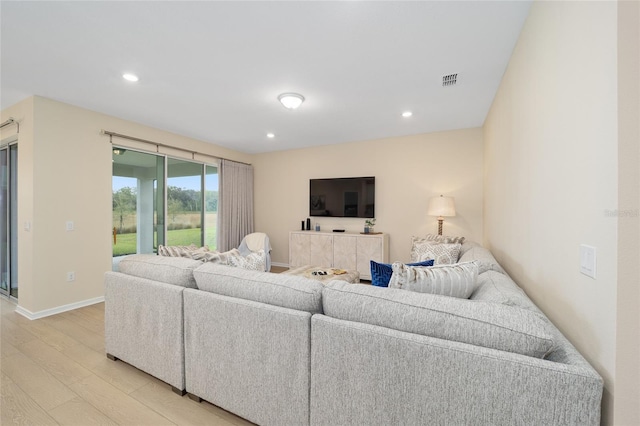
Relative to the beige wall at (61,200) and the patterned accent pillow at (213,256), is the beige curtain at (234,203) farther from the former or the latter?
the patterned accent pillow at (213,256)

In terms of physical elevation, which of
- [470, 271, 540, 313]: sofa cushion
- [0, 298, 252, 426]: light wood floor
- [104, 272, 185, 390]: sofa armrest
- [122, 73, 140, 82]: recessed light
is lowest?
[0, 298, 252, 426]: light wood floor

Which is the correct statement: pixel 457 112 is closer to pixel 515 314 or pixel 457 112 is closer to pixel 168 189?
Answer: pixel 515 314

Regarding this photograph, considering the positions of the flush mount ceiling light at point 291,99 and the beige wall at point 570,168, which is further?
the flush mount ceiling light at point 291,99

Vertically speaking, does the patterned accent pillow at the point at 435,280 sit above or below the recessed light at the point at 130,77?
below

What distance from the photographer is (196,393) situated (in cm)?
165

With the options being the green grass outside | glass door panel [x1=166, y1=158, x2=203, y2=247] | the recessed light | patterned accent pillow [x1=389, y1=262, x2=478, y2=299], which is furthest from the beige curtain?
patterned accent pillow [x1=389, y1=262, x2=478, y2=299]

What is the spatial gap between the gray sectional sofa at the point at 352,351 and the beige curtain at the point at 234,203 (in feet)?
11.7

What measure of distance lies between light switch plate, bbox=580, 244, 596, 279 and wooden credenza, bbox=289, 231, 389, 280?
3.43 meters

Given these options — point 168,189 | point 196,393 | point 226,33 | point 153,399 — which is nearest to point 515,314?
point 196,393

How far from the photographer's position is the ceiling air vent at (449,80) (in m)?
2.60

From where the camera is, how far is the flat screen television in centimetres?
494

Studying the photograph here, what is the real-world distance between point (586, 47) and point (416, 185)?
3645 mm

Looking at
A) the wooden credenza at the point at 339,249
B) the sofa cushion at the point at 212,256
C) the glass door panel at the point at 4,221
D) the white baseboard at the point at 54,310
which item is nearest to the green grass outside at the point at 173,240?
the white baseboard at the point at 54,310

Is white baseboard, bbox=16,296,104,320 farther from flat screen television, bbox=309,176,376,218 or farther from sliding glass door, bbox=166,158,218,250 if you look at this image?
flat screen television, bbox=309,176,376,218
